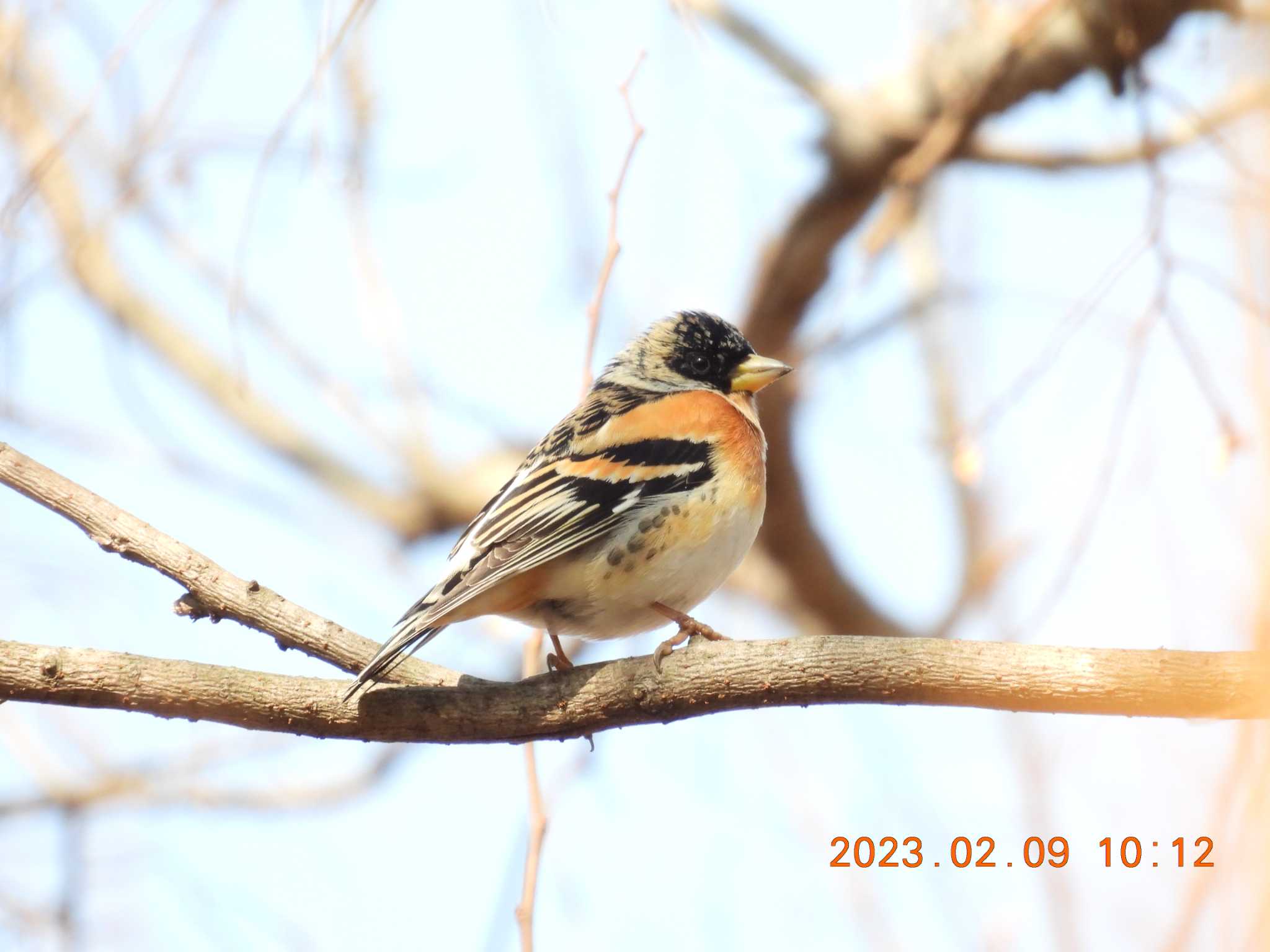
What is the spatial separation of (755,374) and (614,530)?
136cm

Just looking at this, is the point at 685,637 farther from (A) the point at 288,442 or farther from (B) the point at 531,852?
(A) the point at 288,442

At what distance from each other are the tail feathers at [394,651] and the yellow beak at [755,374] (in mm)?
2062

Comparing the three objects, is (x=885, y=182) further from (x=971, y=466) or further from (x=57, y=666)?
(x=57, y=666)

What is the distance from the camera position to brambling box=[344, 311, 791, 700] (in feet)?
12.8

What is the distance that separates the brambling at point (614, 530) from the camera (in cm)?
390

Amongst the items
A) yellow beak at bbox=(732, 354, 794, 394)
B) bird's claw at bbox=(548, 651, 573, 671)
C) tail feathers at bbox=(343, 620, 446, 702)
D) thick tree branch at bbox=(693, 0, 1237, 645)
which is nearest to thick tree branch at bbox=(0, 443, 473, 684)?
tail feathers at bbox=(343, 620, 446, 702)

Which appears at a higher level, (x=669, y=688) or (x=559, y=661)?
(x=559, y=661)

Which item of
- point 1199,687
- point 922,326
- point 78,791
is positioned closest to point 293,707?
point 1199,687

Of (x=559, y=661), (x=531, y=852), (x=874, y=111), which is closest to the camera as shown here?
(x=531, y=852)

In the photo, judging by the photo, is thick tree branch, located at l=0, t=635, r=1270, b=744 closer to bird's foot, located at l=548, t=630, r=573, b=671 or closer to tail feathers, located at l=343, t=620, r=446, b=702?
tail feathers, located at l=343, t=620, r=446, b=702

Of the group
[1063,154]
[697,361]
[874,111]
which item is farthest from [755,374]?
[1063,154]

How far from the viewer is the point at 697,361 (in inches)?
210

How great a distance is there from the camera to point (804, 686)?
3.13m

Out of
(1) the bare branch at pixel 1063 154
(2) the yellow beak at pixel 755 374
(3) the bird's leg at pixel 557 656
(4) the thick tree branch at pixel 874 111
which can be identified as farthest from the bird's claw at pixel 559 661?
(1) the bare branch at pixel 1063 154
